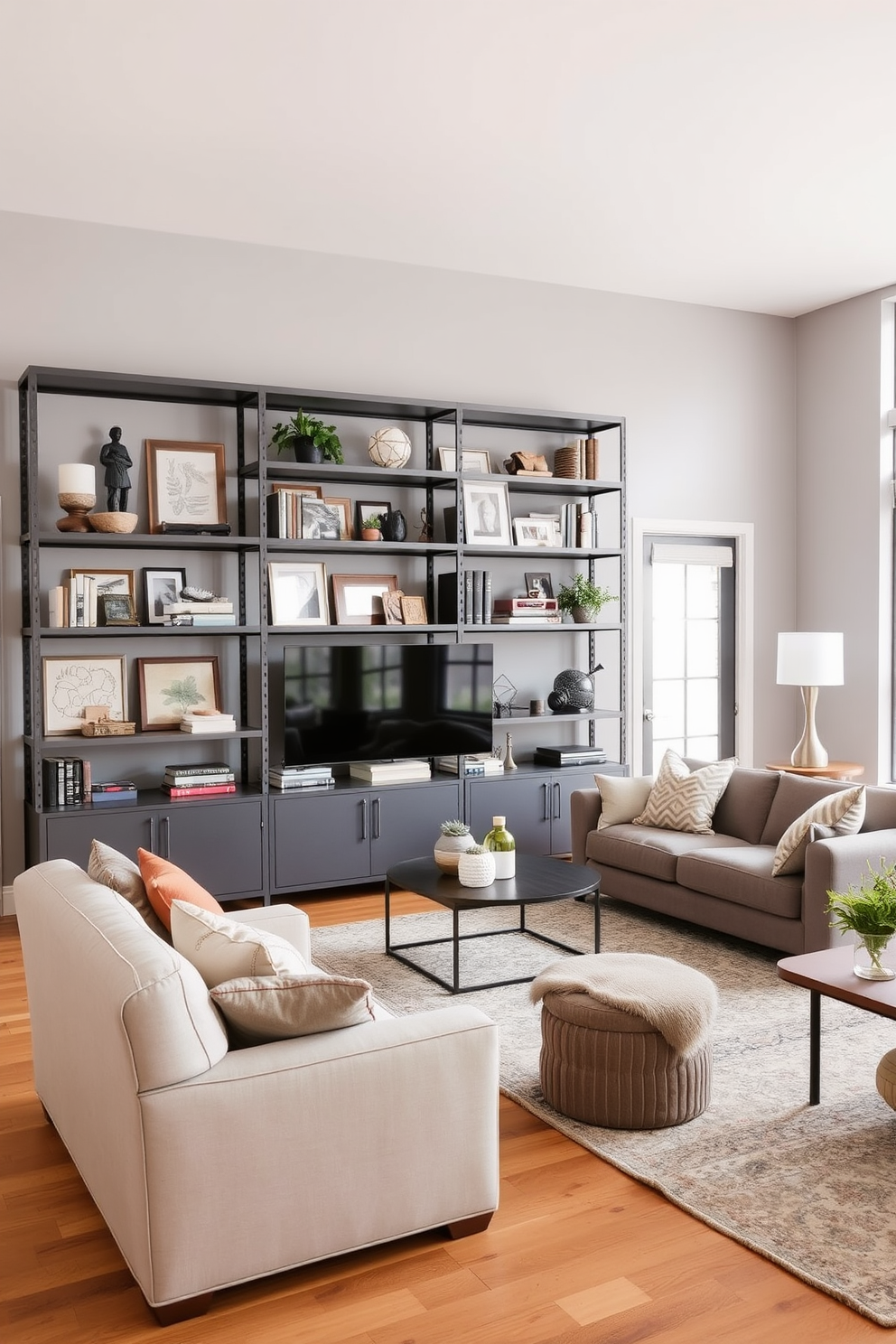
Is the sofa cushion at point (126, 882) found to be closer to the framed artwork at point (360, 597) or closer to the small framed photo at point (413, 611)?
the framed artwork at point (360, 597)

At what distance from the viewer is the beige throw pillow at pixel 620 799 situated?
18.1 ft

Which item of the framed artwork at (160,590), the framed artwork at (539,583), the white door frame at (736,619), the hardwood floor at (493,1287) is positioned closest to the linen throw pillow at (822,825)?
the hardwood floor at (493,1287)

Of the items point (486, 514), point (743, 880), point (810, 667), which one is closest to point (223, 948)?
point (743, 880)

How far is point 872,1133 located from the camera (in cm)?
301

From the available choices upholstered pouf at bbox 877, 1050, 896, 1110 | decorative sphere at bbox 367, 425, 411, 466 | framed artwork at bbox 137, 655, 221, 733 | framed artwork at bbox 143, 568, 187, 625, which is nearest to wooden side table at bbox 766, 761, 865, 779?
decorative sphere at bbox 367, 425, 411, 466

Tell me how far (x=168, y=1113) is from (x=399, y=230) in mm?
4695

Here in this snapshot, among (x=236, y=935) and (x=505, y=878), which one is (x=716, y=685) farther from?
(x=236, y=935)

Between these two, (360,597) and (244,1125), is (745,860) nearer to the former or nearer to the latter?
(360,597)

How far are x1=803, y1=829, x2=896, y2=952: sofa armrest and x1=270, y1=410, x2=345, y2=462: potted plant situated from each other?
10.0ft

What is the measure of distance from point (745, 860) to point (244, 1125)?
2.98m

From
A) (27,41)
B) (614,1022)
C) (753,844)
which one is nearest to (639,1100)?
(614,1022)

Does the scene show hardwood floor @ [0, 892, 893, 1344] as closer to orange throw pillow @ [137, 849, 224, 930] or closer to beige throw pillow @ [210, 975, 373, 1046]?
beige throw pillow @ [210, 975, 373, 1046]

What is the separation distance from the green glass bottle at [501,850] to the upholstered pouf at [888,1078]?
1671 mm

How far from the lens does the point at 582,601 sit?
6453 mm
